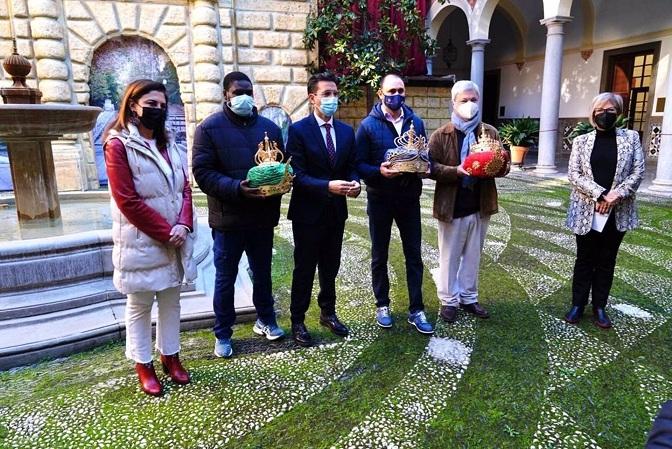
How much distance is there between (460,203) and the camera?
357 cm

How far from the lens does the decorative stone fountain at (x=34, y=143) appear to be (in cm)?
432

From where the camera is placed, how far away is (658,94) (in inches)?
510

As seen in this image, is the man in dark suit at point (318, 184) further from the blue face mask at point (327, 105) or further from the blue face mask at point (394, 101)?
the blue face mask at point (394, 101)

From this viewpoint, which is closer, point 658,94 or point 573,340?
point 573,340

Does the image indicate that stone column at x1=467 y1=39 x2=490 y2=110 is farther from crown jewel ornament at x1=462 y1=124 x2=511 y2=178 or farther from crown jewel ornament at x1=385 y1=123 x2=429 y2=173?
crown jewel ornament at x1=385 y1=123 x2=429 y2=173

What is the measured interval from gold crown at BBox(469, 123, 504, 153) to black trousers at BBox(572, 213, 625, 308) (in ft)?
3.28

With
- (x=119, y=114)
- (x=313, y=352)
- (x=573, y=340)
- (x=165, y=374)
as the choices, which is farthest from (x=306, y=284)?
(x=573, y=340)

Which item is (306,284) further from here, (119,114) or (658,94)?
(658,94)

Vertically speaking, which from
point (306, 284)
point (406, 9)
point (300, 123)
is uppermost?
point (406, 9)

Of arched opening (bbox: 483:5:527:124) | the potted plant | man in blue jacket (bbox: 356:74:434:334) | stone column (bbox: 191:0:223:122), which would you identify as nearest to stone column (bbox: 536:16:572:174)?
the potted plant

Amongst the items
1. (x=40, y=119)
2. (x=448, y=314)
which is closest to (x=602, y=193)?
(x=448, y=314)

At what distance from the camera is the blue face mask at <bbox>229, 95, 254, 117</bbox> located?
9.41 feet

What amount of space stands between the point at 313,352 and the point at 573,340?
186cm

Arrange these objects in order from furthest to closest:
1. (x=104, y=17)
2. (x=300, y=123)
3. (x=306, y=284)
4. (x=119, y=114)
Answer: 1. (x=104, y=17)
2. (x=306, y=284)
3. (x=300, y=123)
4. (x=119, y=114)
